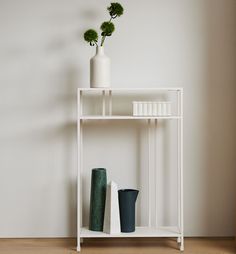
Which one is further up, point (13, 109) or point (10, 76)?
point (10, 76)

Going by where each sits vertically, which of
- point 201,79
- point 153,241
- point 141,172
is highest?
point 201,79

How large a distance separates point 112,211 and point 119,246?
237 mm

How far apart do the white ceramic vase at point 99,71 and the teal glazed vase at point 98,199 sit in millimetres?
465

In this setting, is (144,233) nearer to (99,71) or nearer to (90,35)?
(99,71)

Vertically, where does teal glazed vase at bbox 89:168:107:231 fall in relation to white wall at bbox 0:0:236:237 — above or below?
below

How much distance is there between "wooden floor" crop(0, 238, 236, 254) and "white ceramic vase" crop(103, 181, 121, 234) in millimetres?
120

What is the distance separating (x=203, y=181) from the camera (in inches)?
106

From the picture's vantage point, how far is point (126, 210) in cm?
249

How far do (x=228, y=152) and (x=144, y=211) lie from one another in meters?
0.59

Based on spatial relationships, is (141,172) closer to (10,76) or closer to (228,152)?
(228,152)

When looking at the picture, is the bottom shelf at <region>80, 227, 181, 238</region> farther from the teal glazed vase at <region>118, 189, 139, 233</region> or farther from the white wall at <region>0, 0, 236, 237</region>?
the white wall at <region>0, 0, 236, 237</region>

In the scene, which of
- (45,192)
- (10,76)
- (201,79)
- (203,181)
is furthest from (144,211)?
(10,76)

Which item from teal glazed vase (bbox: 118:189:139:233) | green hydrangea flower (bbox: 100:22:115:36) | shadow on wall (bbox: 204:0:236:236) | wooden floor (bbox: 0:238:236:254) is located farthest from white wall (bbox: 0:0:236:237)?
teal glazed vase (bbox: 118:189:139:233)

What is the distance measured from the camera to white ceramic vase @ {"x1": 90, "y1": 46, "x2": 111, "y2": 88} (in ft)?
8.01
